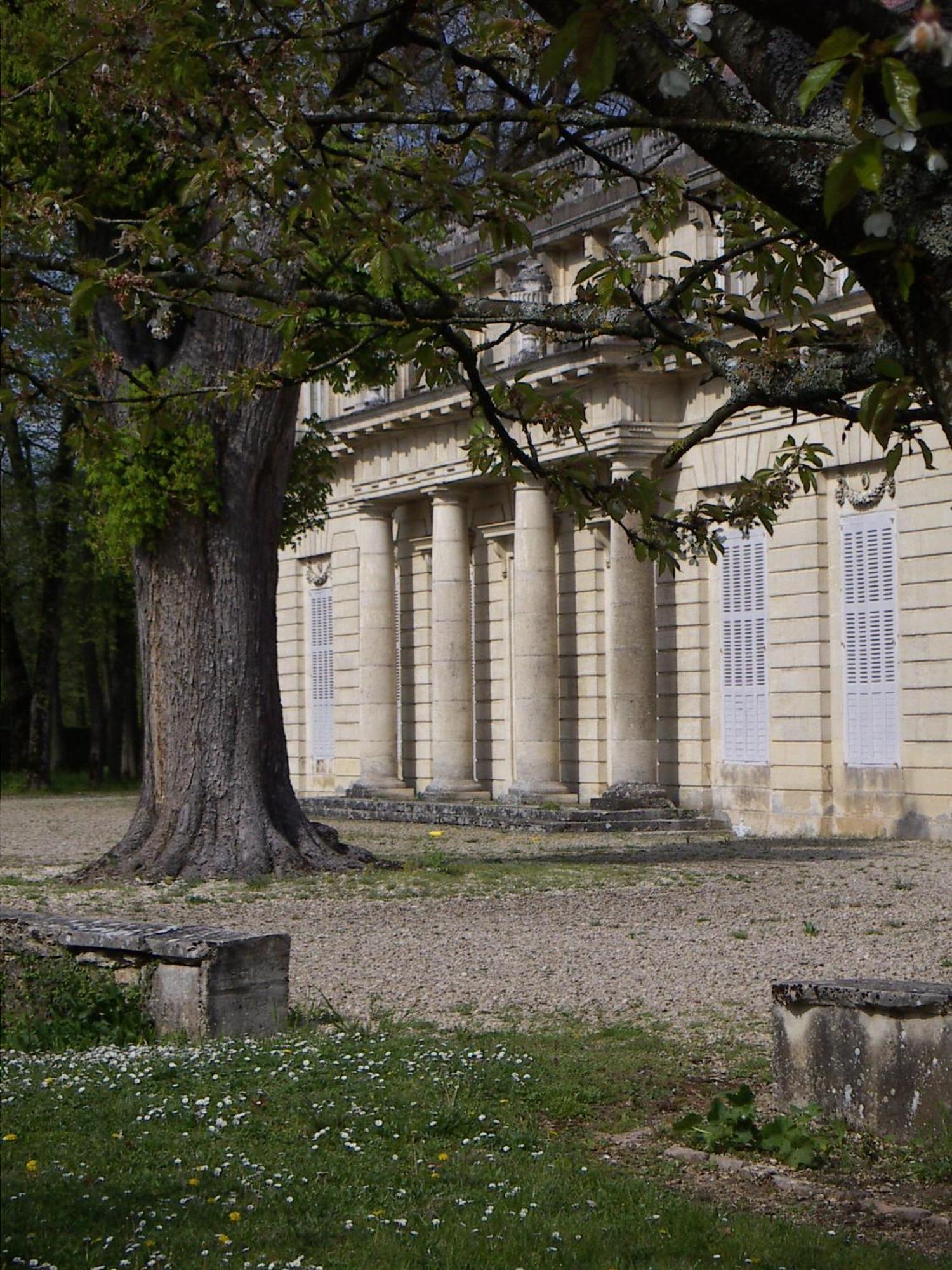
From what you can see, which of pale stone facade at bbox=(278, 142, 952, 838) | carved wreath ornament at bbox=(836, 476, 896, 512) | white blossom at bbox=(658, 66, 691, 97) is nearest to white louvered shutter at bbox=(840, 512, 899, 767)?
pale stone facade at bbox=(278, 142, 952, 838)

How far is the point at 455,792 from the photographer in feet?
86.8

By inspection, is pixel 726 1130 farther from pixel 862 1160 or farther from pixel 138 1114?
pixel 138 1114

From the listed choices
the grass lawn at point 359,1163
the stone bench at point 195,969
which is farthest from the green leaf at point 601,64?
the stone bench at point 195,969

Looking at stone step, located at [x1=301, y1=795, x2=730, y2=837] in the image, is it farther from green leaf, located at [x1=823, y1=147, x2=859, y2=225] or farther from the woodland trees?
green leaf, located at [x1=823, y1=147, x2=859, y2=225]

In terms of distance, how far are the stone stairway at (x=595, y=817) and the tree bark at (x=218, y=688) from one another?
21.3ft

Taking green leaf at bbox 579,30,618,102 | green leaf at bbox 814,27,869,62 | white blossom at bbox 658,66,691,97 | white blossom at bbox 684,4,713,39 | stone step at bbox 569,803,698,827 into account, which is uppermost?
white blossom at bbox 684,4,713,39

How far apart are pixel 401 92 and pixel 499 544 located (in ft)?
59.7

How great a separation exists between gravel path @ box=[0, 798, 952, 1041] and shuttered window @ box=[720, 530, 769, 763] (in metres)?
3.15

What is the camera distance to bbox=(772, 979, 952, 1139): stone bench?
5.89m

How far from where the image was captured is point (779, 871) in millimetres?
15617

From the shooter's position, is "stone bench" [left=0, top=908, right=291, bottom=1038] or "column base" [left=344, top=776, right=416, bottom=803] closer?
"stone bench" [left=0, top=908, right=291, bottom=1038]

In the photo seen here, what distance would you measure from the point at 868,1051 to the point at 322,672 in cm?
2615

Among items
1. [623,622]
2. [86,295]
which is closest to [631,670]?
[623,622]

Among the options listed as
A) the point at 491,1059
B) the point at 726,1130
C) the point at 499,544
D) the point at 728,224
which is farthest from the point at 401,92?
the point at 499,544
